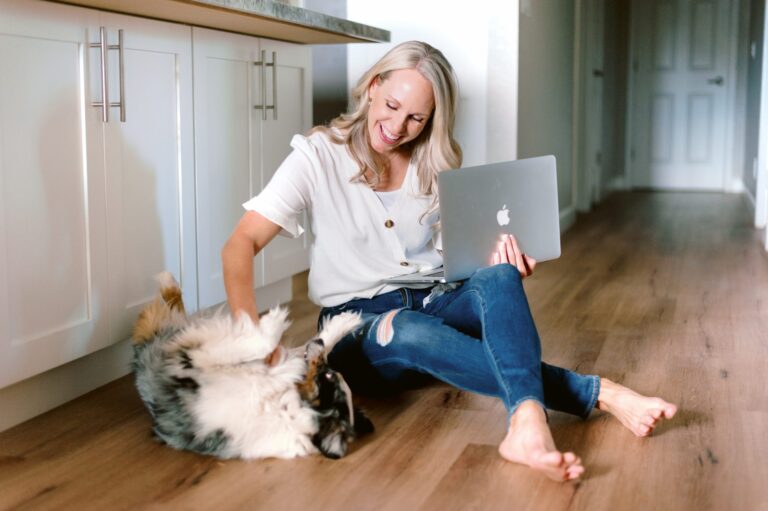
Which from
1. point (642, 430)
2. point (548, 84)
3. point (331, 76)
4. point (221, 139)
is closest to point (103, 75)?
point (221, 139)

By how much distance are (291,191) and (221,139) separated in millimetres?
692

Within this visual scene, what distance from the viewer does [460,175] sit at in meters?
1.87

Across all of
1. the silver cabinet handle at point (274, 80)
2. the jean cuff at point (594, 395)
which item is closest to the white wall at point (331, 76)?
the silver cabinet handle at point (274, 80)

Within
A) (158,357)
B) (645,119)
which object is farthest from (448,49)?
(645,119)

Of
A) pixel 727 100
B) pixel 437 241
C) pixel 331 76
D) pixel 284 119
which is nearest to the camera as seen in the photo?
pixel 437 241

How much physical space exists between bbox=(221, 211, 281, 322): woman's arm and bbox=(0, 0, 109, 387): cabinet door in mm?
378

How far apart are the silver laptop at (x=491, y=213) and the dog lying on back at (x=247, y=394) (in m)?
0.37

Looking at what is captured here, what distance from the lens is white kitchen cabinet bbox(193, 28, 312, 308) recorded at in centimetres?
250

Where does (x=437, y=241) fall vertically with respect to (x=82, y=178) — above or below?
below

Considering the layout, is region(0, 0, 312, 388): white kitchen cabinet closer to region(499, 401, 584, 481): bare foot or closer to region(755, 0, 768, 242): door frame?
region(499, 401, 584, 481): bare foot

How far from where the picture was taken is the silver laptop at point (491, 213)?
6.15ft

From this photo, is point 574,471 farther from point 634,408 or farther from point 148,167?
point 148,167

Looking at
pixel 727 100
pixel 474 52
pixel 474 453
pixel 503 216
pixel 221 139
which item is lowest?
pixel 474 453

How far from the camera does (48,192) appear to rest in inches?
74.9
